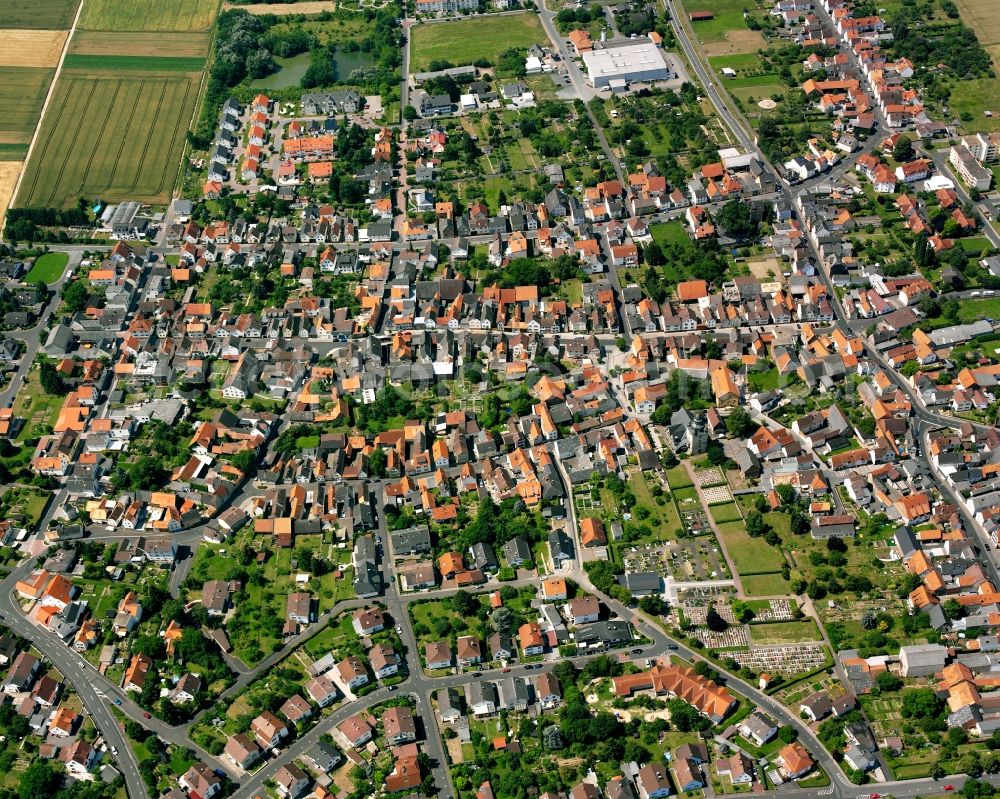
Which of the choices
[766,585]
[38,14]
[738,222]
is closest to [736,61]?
[738,222]

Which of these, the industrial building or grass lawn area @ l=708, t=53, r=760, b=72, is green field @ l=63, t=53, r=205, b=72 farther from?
grass lawn area @ l=708, t=53, r=760, b=72

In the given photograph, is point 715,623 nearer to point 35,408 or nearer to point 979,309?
point 979,309

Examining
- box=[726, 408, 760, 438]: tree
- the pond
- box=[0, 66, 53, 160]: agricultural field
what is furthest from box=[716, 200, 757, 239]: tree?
box=[0, 66, 53, 160]: agricultural field

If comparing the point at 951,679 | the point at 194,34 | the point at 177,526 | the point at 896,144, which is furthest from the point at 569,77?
the point at 951,679

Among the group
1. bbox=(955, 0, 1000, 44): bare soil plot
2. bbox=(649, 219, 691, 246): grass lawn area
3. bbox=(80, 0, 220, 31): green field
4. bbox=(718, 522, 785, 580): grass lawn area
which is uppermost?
bbox=(955, 0, 1000, 44): bare soil plot

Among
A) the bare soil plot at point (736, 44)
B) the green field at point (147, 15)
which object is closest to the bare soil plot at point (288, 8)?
the green field at point (147, 15)

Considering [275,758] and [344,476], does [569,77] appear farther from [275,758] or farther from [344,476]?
[275,758]

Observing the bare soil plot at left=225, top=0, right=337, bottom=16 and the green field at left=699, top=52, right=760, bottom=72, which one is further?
the bare soil plot at left=225, top=0, right=337, bottom=16

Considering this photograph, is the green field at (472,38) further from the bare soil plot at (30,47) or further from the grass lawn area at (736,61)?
the bare soil plot at (30,47)
